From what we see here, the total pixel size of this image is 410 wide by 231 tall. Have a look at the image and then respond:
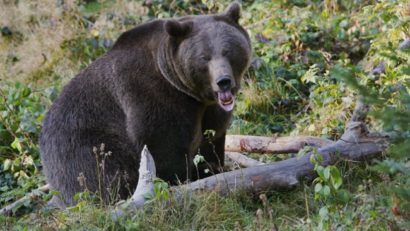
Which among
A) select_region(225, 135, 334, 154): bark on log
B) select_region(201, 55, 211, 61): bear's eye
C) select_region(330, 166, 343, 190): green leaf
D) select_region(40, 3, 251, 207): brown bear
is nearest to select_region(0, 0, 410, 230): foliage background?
select_region(330, 166, 343, 190): green leaf

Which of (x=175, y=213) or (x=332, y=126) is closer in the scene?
(x=175, y=213)

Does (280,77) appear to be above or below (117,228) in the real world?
below

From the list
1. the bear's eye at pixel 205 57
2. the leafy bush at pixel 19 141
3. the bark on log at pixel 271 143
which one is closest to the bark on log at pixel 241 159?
the bark on log at pixel 271 143

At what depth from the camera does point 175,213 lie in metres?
5.72

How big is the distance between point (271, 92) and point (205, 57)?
3.18m

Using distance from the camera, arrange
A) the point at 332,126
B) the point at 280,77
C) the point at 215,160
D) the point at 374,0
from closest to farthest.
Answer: the point at 215,160 → the point at 332,126 → the point at 280,77 → the point at 374,0

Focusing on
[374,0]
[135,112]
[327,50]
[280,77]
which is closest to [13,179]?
[135,112]

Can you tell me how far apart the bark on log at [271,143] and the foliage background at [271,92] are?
0.20 metres

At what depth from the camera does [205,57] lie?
6.83m

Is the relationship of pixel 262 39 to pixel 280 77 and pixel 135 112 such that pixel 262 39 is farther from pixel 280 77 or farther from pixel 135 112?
pixel 135 112

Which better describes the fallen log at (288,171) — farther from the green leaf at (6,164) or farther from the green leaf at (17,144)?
the green leaf at (6,164)

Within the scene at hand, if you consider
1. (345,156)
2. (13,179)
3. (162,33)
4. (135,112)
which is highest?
(162,33)

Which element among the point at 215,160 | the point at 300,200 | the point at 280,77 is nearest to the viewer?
the point at 300,200

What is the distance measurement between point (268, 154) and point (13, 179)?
3.00 meters
